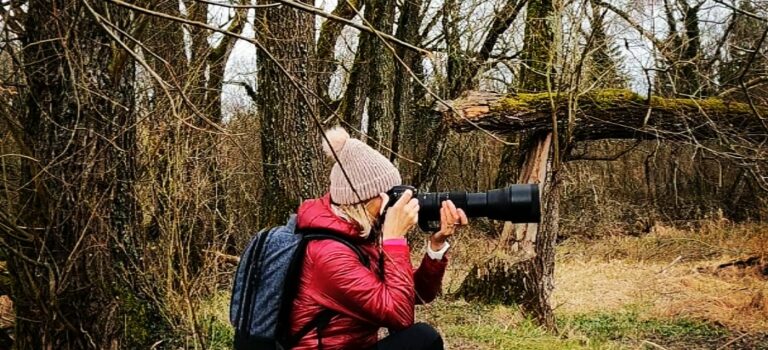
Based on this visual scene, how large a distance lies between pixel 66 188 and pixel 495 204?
2283 mm

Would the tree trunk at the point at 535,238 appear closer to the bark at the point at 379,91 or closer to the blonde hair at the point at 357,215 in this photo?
the bark at the point at 379,91

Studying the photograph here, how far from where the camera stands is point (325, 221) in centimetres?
288

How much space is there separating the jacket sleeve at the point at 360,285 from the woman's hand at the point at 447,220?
296 millimetres

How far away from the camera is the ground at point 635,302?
23.1 feet

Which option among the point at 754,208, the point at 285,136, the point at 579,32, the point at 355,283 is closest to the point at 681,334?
the point at 579,32

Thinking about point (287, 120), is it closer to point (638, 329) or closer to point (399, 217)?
point (399, 217)

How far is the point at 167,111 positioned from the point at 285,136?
0.90m

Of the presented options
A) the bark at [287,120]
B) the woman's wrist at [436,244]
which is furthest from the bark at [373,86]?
the woman's wrist at [436,244]

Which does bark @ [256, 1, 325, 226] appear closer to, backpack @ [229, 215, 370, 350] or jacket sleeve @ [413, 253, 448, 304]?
jacket sleeve @ [413, 253, 448, 304]

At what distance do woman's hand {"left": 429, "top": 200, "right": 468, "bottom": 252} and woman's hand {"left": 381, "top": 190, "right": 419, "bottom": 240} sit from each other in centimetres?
19

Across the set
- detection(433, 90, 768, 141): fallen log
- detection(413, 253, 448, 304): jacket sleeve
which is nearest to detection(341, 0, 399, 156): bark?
detection(433, 90, 768, 141): fallen log

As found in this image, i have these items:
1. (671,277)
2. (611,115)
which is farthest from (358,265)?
(671,277)

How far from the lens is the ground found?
7.03 meters

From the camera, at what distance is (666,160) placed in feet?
65.6
